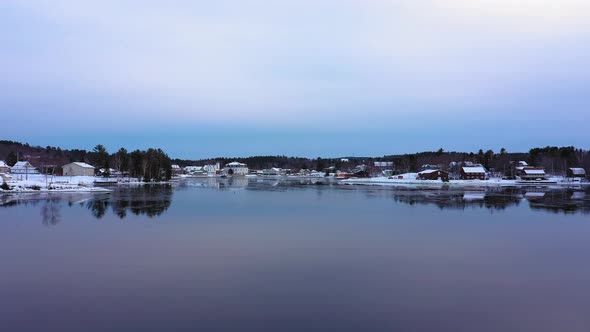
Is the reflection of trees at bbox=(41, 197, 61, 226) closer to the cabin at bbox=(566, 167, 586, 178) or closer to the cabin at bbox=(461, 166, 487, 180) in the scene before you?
the cabin at bbox=(461, 166, 487, 180)

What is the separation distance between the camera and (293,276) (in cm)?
799

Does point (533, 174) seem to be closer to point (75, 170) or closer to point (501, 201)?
point (501, 201)

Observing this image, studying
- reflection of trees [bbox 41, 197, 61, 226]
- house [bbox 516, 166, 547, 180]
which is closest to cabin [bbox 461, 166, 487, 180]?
house [bbox 516, 166, 547, 180]

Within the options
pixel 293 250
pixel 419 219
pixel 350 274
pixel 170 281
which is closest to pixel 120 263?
pixel 170 281

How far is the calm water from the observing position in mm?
5852

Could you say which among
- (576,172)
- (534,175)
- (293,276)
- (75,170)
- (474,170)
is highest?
(75,170)

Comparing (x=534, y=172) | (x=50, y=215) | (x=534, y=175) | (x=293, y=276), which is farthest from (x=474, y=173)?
(x=293, y=276)

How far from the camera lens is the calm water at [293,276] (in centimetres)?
585

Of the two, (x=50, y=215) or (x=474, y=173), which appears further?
(x=474, y=173)

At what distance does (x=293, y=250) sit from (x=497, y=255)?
531cm

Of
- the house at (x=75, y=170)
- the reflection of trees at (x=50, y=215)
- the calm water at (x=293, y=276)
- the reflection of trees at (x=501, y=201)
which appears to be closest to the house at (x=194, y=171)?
the house at (x=75, y=170)

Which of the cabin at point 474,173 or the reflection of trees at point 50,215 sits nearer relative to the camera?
the reflection of trees at point 50,215

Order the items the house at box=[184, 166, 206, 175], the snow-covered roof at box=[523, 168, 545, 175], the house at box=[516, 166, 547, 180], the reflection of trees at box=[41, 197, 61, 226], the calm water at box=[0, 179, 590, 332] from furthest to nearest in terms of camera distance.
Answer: the house at box=[184, 166, 206, 175] → the snow-covered roof at box=[523, 168, 545, 175] → the house at box=[516, 166, 547, 180] → the reflection of trees at box=[41, 197, 61, 226] → the calm water at box=[0, 179, 590, 332]

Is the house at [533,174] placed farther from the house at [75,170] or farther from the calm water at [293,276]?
the house at [75,170]
